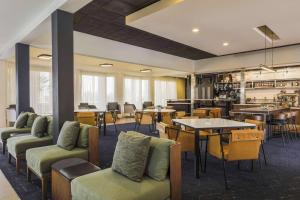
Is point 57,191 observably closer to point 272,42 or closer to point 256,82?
point 272,42

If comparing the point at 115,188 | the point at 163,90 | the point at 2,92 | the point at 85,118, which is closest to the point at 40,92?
the point at 2,92

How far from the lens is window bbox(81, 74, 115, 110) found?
32.7 ft

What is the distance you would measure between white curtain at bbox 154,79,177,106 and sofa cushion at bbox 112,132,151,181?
11098 mm

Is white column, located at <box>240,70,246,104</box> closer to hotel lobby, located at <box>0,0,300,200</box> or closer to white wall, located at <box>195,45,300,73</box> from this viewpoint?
hotel lobby, located at <box>0,0,300,200</box>

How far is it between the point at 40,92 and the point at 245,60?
8449mm

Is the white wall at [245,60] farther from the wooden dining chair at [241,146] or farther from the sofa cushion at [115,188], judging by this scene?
the sofa cushion at [115,188]

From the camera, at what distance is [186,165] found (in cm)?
362

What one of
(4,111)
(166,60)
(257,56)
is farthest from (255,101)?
(4,111)

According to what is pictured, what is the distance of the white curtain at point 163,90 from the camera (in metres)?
13.2

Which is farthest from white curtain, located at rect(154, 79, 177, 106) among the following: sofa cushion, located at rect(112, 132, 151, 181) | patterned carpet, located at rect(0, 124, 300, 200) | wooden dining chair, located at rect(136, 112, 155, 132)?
sofa cushion, located at rect(112, 132, 151, 181)

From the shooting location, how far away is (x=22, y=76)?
18.4ft

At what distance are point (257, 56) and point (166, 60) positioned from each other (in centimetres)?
339

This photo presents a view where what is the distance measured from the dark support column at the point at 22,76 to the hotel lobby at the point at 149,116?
0.09 ft

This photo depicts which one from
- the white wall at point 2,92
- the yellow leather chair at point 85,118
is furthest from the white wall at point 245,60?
the white wall at point 2,92
